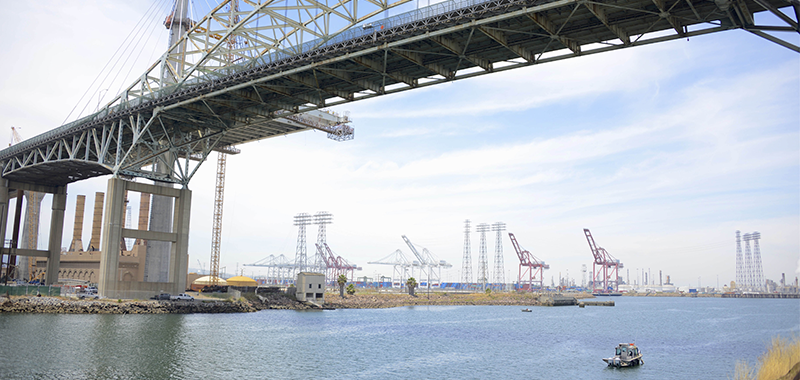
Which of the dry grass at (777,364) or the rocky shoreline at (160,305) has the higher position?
the dry grass at (777,364)

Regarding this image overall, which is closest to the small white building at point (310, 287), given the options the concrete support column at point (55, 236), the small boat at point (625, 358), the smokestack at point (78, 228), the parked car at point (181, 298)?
the parked car at point (181, 298)

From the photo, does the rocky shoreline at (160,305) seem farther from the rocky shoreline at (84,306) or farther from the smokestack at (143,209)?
the smokestack at (143,209)

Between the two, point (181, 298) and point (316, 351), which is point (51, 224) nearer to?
point (181, 298)

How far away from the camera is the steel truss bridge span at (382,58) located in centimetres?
3164

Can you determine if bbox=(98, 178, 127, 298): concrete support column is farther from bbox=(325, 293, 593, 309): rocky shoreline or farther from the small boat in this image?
the small boat

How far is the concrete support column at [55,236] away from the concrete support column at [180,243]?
33454 millimetres

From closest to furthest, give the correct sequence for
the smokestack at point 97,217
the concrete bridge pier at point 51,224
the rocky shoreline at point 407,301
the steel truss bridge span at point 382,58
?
the steel truss bridge span at point 382,58 < the concrete bridge pier at point 51,224 < the rocky shoreline at point 407,301 < the smokestack at point 97,217

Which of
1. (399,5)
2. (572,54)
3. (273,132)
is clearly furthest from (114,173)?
(572,54)

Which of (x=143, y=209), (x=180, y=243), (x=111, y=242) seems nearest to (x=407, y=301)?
(x=143, y=209)

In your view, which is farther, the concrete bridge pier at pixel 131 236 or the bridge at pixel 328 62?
the concrete bridge pier at pixel 131 236

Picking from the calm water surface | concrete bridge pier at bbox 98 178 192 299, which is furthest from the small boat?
concrete bridge pier at bbox 98 178 192 299

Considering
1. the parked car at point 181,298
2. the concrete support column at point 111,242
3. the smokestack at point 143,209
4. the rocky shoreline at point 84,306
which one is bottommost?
the rocky shoreline at point 84,306

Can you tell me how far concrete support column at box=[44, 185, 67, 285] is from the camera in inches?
3575

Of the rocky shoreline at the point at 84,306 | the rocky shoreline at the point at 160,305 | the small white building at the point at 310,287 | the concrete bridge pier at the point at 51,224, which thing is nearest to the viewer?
the rocky shoreline at the point at 84,306
